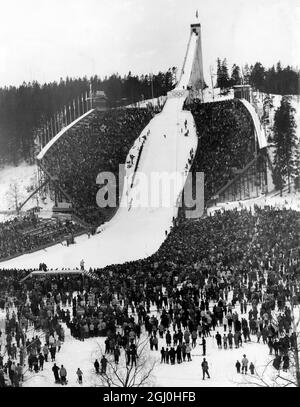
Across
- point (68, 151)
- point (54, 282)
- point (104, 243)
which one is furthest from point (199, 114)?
point (54, 282)

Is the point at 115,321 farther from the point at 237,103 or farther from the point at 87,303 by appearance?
the point at 237,103

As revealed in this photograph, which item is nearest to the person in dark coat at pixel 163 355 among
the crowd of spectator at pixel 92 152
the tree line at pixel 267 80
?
the crowd of spectator at pixel 92 152

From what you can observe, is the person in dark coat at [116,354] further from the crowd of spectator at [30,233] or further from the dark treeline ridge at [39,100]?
the dark treeline ridge at [39,100]

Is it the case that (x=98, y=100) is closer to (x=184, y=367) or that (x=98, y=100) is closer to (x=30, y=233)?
(x=30, y=233)

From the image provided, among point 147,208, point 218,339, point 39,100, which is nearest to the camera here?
point 218,339

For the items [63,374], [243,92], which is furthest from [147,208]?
[63,374]

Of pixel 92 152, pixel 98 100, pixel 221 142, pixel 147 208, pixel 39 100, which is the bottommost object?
pixel 147 208
